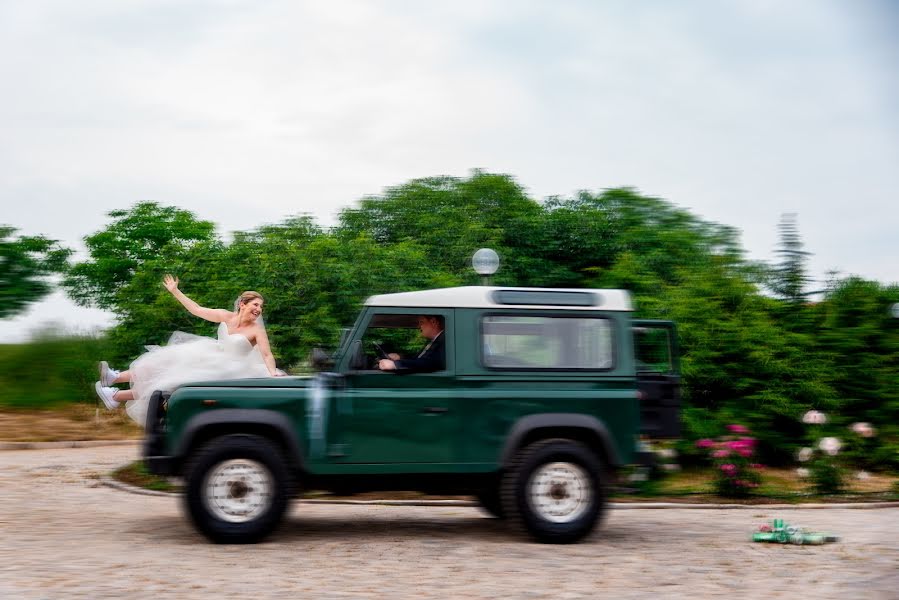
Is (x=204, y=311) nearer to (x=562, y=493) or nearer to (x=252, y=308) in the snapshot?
(x=252, y=308)

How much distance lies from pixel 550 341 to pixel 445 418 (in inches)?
45.8

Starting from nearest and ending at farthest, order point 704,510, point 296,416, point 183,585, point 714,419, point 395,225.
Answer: point 183,585 < point 296,416 < point 704,510 < point 714,419 < point 395,225

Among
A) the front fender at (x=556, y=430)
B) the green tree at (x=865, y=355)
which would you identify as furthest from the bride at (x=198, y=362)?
the green tree at (x=865, y=355)

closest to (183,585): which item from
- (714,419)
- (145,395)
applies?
(145,395)

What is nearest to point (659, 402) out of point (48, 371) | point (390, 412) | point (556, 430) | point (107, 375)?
point (556, 430)

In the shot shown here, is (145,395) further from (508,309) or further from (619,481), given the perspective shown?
(619,481)

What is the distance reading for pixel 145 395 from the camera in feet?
30.1

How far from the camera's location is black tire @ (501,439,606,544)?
8750 millimetres

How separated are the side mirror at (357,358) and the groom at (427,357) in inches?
6.4

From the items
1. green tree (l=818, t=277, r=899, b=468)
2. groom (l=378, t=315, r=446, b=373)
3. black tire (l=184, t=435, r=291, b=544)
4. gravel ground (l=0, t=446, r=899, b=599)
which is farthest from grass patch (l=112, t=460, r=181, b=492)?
green tree (l=818, t=277, r=899, b=468)

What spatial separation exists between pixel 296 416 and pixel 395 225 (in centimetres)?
3138

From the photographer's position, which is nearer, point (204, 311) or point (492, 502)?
point (492, 502)

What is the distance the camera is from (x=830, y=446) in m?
13.2

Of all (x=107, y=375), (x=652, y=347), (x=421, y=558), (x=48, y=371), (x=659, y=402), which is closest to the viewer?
(x=421, y=558)
